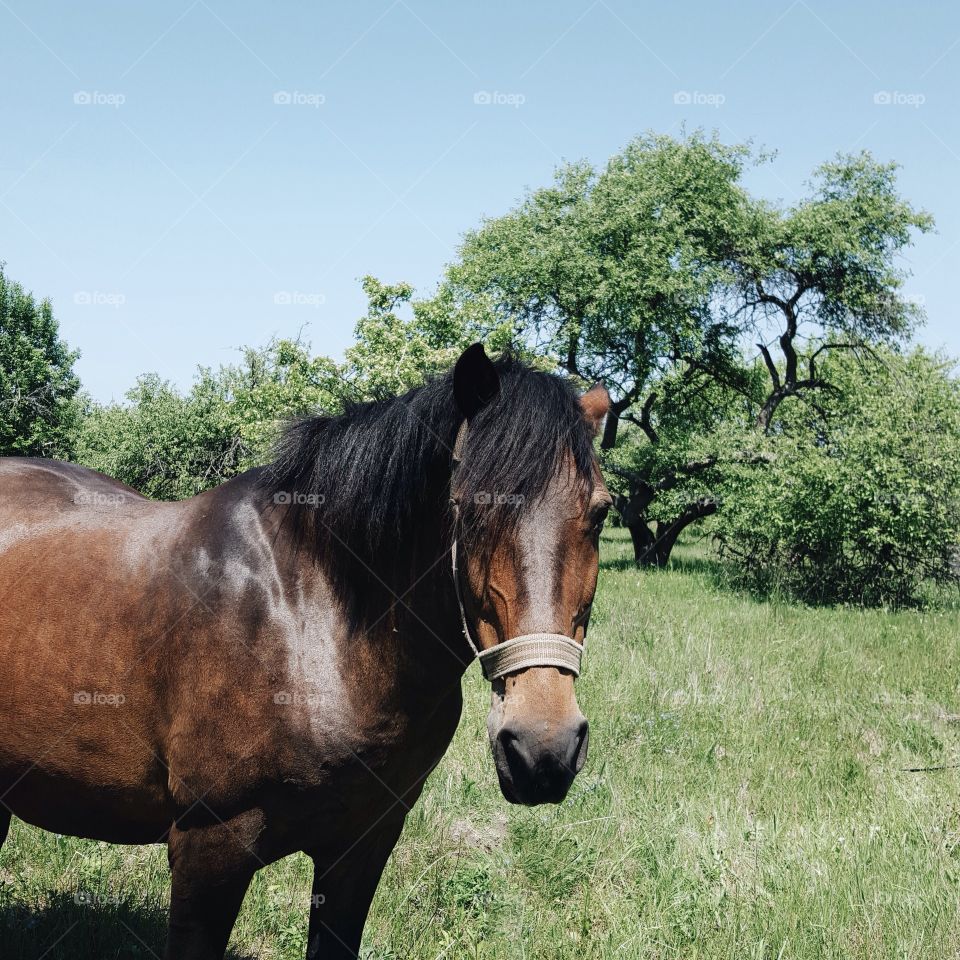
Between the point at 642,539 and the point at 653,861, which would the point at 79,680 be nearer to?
the point at 653,861

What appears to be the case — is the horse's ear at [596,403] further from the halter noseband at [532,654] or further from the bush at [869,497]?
the bush at [869,497]

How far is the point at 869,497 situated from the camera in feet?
43.9

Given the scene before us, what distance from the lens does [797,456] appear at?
48.9ft

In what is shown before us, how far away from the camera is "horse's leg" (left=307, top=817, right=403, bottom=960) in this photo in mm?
2357

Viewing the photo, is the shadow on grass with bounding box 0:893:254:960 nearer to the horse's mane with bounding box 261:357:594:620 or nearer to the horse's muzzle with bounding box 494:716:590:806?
the horse's mane with bounding box 261:357:594:620

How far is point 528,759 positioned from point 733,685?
19.4 feet

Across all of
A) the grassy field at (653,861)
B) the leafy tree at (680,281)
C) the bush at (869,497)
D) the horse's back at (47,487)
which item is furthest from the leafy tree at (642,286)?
the horse's back at (47,487)

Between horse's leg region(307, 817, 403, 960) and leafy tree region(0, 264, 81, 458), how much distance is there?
32181 millimetres

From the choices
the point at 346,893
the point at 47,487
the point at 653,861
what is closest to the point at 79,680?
the point at 47,487

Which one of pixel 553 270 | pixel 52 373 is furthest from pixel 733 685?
pixel 52 373

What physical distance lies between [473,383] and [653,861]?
2.91m

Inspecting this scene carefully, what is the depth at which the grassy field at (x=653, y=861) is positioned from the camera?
316 centimetres

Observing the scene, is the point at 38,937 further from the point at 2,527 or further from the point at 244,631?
the point at 244,631

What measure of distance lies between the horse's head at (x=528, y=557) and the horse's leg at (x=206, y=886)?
2.83ft
